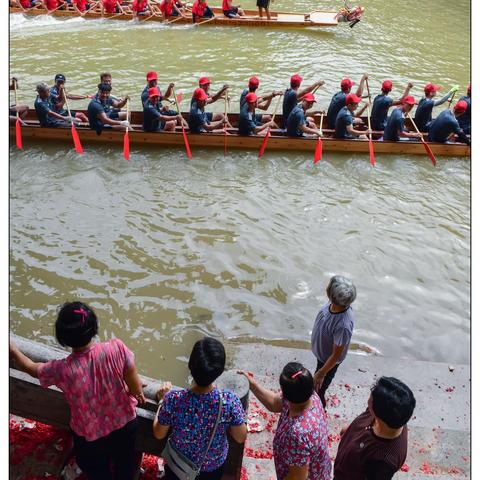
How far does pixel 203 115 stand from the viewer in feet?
34.4

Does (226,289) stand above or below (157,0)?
below

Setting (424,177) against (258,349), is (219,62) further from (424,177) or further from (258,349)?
(258,349)

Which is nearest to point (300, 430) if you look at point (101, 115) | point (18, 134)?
point (101, 115)

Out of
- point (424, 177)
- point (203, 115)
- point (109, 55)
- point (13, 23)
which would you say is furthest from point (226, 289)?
point (13, 23)

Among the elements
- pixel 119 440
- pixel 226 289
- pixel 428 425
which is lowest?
pixel 428 425

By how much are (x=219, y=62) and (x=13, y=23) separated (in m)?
8.15

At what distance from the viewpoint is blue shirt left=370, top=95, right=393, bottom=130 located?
10695mm

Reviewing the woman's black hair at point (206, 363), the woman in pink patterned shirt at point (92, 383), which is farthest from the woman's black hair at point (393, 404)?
the woman in pink patterned shirt at point (92, 383)

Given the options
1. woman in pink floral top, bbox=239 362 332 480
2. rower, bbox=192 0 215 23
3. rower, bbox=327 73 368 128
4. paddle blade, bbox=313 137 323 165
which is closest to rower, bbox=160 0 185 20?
rower, bbox=192 0 215 23

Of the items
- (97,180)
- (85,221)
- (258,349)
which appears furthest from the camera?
(97,180)

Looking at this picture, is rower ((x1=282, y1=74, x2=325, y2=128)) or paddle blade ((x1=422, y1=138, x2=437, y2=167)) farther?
rower ((x1=282, y1=74, x2=325, y2=128))

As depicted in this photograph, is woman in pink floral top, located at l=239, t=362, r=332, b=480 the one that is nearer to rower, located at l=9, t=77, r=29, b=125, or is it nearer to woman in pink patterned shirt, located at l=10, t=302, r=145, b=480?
woman in pink patterned shirt, located at l=10, t=302, r=145, b=480

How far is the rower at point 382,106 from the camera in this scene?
35.0ft

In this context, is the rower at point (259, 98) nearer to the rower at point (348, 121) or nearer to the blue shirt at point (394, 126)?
the rower at point (348, 121)
